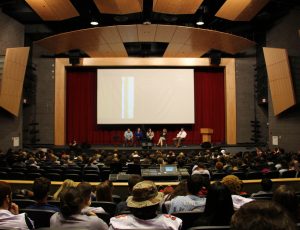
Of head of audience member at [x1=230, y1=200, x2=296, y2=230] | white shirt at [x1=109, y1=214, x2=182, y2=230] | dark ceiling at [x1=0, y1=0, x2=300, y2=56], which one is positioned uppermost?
dark ceiling at [x1=0, y1=0, x2=300, y2=56]

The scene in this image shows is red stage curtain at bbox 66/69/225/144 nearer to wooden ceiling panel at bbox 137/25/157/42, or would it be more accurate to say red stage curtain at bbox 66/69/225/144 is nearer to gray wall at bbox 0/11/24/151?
gray wall at bbox 0/11/24/151

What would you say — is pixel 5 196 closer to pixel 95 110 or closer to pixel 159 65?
pixel 159 65

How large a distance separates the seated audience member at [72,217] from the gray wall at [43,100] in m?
16.0

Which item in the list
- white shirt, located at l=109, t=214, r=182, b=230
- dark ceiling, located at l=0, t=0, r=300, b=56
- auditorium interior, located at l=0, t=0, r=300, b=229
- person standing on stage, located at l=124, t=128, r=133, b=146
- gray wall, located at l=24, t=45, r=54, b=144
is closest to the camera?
white shirt, located at l=109, t=214, r=182, b=230

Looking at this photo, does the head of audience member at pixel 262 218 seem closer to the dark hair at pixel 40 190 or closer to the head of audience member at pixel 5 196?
the head of audience member at pixel 5 196

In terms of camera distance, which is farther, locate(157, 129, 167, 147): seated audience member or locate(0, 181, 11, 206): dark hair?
locate(157, 129, 167, 147): seated audience member

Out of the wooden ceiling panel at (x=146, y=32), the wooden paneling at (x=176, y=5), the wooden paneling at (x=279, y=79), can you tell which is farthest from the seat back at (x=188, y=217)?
the wooden paneling at (x=279, y=79)

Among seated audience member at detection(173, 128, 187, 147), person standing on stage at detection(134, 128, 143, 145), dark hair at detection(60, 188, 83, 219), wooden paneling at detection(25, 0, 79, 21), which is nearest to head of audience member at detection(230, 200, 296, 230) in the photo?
dark hair at detection(60, 188, 83, 219)

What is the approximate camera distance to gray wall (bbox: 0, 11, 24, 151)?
1508 centimetres

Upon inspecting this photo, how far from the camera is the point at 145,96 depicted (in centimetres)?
1884

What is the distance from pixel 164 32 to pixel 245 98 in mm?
6336

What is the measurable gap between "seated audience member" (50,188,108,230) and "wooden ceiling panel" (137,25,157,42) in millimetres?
12385

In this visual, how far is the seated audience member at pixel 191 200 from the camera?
357 cm

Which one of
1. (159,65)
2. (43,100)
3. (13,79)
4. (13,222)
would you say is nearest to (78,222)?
(13,222)
